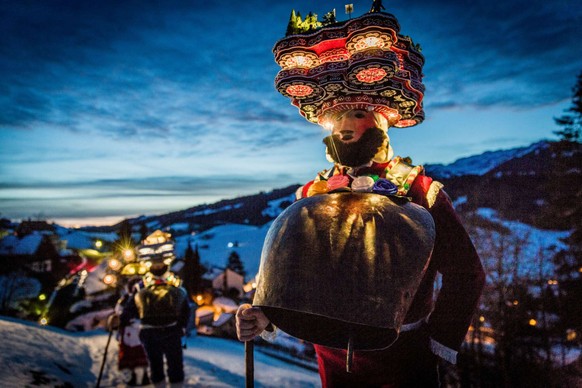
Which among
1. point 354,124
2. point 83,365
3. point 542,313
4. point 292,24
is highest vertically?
point 292,24

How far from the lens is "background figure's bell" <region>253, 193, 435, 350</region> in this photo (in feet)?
4.58

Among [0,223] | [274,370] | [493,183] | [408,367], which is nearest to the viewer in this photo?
[408,367]

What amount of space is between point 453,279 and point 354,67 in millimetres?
1342

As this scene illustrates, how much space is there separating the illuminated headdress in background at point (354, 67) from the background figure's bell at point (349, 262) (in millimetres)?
770

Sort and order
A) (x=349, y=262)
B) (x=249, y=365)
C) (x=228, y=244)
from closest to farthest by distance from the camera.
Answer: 1. (x=349, y=262)
2. (x=249, y=365)
3. (x=228, y=244)

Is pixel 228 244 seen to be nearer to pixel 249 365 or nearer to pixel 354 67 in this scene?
pixel 249 365

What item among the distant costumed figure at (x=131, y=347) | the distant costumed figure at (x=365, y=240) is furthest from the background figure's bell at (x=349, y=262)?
the distant costumed figure at (x=131, y=347)

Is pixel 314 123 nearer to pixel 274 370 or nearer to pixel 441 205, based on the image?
pixel 441 205

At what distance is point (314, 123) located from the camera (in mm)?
2719

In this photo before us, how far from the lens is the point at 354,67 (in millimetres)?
1879

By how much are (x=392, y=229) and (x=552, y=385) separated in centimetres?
1719

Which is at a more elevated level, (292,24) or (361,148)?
(292,24)

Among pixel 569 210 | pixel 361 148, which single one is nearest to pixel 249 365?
pixel 361 148

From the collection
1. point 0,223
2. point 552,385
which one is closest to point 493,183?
point 552,385
